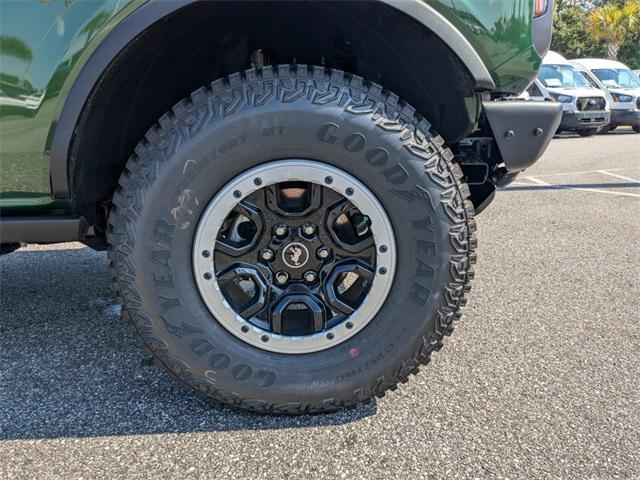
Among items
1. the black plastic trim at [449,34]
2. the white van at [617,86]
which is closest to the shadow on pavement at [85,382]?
the black plastic trim at [449,34]

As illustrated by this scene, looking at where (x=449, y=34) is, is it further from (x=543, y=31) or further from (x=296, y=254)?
(x=296, y=254)

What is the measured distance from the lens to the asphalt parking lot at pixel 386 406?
1617mm

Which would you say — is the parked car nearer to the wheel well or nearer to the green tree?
the wheel well

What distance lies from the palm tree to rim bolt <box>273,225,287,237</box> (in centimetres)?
3497

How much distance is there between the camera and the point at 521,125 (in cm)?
186

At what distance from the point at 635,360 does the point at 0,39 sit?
2.74m

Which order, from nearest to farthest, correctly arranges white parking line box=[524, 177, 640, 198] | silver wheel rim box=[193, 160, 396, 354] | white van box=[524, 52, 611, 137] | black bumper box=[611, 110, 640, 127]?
silver wheel rim box=[193, 160, 396, 354]
white parking line box=[524, 177, 640, 198]
white van box=[524, 52, 611, 137]
black bumper box=[611, 110, 640, 127]

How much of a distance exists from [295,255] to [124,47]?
2.89ft

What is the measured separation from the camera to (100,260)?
3.71 m

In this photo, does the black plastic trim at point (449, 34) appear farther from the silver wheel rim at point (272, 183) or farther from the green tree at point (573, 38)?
the green tree at point (573, 38)

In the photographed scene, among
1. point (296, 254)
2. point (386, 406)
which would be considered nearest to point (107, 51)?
point (296, 254)

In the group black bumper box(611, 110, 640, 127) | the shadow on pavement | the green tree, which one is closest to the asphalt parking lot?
the shadow on pavement

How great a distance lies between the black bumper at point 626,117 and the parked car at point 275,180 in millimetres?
14967

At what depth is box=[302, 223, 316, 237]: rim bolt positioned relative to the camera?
179 centimetres
